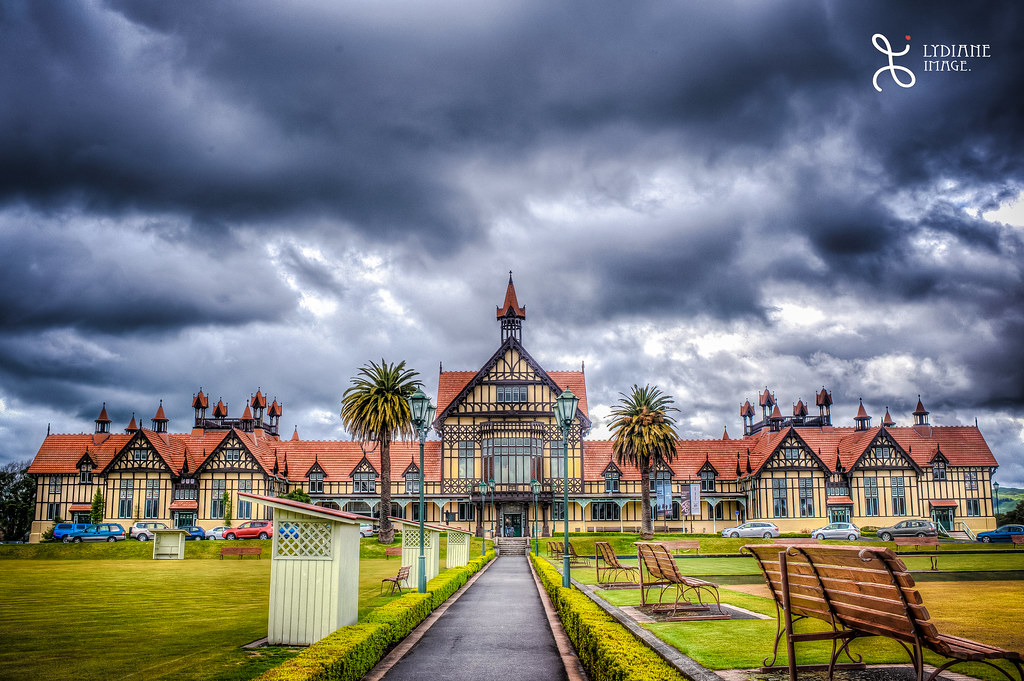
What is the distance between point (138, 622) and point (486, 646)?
26.9 ft

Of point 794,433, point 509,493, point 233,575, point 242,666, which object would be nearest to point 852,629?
point 242,666

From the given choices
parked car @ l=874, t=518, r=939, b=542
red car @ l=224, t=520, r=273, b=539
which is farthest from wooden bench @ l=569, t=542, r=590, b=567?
parked car @ l=874, t=518, r=939, b=542

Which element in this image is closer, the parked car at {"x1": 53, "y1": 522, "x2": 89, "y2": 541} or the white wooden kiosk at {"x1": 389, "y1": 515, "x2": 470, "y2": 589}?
the white wooden kiosk at {"x1": 389, "y1": 515, "x2": 470, "y2": 589}

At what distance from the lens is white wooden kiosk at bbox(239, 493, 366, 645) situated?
473 inches

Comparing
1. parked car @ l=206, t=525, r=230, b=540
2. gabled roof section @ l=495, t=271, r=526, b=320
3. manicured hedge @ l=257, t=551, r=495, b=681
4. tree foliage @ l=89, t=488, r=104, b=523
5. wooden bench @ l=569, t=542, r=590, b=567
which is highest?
gabled roof section @ l=495, t=271, r=526, b=320

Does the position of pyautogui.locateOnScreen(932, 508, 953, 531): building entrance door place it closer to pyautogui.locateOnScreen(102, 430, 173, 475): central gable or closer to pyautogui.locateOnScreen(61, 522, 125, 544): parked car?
pyautogui.locateOnScreen(61, 522, 125, 544): parked car

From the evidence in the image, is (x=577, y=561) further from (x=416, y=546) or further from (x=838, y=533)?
(x=838, y=533)

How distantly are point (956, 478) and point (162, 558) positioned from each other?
62883 mm

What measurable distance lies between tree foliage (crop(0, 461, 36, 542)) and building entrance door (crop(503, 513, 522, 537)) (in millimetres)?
44789

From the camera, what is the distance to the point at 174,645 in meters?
13.0

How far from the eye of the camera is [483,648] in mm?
12461

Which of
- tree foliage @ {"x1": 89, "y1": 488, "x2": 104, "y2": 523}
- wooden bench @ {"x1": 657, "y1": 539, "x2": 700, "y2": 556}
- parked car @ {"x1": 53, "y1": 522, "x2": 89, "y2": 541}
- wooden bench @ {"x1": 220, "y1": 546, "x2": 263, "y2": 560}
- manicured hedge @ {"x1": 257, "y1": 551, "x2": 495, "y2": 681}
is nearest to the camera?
manicured hedge @ {"x1": 257, "y1": 551, "x2": 495, "y2": 681}

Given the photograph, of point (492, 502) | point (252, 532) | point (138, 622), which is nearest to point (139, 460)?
point (252, 532)

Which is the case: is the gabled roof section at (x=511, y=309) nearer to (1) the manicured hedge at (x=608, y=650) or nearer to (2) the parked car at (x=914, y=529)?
(2) the parked car at (x=914, y=529)
